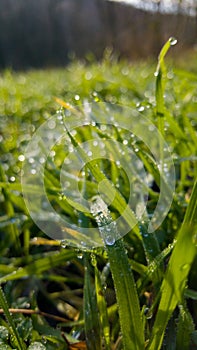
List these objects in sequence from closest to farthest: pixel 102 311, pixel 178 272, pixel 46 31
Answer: pixel 178 272 → pixel 102 311 → pixel 46 31

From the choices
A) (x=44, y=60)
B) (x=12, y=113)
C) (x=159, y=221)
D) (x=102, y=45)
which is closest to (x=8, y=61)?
(x=44, y=60)

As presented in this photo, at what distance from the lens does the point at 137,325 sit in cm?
39

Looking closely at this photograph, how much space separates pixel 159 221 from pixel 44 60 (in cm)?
1929

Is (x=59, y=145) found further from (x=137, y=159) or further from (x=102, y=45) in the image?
(x=102, y=45)

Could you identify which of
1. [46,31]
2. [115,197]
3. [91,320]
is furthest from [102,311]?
[46,31]

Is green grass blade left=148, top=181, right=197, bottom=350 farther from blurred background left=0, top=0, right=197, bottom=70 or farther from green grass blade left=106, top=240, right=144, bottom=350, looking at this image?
blurred background left=0, top=0, right=197, bottom=70

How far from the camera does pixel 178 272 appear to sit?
1.10 feet

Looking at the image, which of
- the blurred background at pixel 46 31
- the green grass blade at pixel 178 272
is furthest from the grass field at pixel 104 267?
the blurred background at pixel 46 31

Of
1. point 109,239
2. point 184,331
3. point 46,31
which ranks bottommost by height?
point 184,331

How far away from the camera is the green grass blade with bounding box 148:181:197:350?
298mm

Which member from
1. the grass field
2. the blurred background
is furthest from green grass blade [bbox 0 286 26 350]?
the blurred background

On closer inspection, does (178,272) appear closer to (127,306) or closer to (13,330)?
(127,306)

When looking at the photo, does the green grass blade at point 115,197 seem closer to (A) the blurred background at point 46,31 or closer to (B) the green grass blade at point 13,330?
(B) the green grass blade at point 13,330

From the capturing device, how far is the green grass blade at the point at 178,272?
298 millimetres
